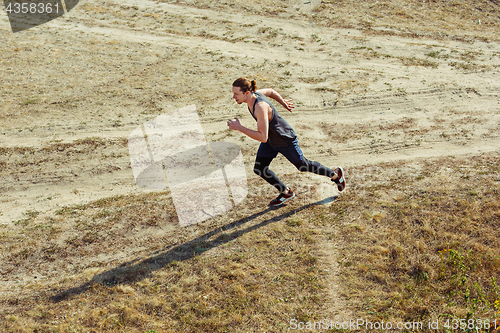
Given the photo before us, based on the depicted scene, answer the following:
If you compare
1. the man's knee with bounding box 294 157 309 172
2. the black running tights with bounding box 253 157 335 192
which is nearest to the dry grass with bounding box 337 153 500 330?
the black running tights with bounding box 253 157 335 192

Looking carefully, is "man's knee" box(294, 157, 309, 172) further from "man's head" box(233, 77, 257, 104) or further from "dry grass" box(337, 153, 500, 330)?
"man's head" box(233, 77, 257, 104)

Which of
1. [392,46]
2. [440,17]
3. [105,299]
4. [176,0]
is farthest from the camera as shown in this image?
[176,0]

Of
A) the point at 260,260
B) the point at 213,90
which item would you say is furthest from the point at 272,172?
the point at 213,90

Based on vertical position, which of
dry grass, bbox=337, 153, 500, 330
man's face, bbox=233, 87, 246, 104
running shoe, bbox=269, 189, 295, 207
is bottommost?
running shoe, bbox=269, 189, 295, 207

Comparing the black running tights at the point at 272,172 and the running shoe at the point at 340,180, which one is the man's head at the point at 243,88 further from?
the running shoe at the point at 340,180

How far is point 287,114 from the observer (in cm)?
1008

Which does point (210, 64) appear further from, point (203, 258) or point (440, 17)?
point (440, 17)

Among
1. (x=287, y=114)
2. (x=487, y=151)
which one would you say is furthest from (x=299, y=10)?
(x=487, y=151)

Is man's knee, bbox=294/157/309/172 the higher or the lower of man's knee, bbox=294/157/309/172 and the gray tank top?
the lower

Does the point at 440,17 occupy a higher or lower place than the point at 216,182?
higher

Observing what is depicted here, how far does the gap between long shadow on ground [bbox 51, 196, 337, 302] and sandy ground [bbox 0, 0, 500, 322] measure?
1.33 metres

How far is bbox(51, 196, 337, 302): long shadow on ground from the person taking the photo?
5.18 meters

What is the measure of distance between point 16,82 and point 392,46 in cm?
1256

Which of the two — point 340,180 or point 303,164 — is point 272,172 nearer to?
point 303,164
